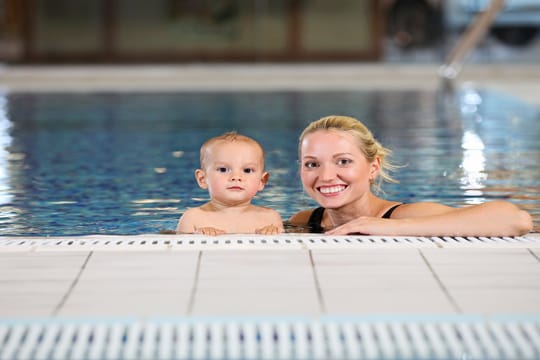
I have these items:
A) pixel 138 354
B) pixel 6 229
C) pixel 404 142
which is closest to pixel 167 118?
pixel 404 142

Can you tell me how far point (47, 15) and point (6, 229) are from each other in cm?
1186

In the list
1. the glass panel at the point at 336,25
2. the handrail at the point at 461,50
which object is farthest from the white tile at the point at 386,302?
the glass panel at the point at 336,25

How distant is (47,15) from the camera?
16609mm

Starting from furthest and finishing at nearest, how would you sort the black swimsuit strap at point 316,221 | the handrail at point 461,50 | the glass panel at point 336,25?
the glass panel at point 336,25, the handrail at point 461,50, the black swimsuit strap at point 316,221

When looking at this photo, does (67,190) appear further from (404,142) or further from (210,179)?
(404,142)

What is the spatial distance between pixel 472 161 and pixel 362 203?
9.91ft

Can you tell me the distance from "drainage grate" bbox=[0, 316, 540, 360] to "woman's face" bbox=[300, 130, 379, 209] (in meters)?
1.38

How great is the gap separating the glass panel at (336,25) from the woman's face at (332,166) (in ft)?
40.9

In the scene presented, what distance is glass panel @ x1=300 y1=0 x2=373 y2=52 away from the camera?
16.6 m

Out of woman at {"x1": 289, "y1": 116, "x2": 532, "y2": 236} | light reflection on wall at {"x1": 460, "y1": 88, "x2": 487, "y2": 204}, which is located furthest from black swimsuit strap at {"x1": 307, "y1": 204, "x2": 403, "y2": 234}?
light reflection on wall at {"x1": 460, "y1": 88, "x2": 487, "y2": 204}

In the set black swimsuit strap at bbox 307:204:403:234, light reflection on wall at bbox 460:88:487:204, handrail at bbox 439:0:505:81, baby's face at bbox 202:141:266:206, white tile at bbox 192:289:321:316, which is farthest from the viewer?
handrail at bbox 439:0:505:81

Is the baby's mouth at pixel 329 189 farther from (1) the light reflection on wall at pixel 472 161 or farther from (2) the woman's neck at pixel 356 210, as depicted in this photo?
(1) the light reflection on wall at pixel 472 161

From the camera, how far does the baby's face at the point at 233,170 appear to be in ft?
14.5

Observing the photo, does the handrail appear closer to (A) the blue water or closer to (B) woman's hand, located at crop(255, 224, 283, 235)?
(A) the blue water
